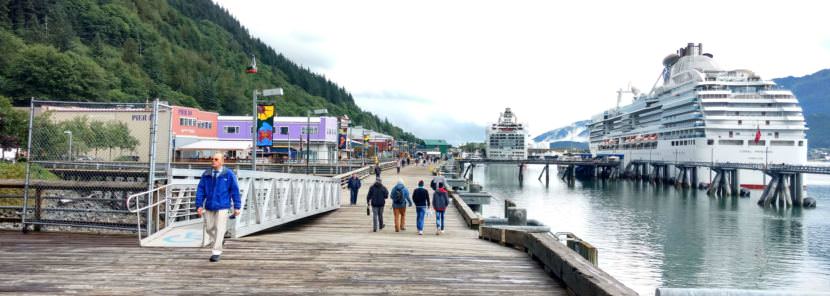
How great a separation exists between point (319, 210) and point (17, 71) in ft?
268

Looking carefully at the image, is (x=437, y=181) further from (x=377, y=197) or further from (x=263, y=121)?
(x=263, y=121)

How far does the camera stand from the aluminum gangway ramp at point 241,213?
367 inches

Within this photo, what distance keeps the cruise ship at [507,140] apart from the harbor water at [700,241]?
112 m

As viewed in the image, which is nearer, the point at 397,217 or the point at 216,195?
the point at 216,195

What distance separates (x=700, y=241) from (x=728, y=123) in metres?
56.8

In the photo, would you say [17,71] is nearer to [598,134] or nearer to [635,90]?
[598,134]

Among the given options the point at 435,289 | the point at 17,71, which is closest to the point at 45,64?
the point at 17,71

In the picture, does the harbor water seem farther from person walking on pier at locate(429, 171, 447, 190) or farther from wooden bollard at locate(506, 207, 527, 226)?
wooden bollard at locate(506, 207, 527, 226)

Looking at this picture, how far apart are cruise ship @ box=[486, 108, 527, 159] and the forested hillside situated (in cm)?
5435

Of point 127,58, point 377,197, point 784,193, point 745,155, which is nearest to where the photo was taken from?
point 377,197

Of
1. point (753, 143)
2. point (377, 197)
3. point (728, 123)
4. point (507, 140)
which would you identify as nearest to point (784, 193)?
point (753, 143)

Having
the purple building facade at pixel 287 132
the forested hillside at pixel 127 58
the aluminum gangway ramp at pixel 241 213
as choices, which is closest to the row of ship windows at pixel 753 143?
the purple building facade at pixel 287 132

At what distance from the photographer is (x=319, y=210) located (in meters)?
18.1

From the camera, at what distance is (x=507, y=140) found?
16612 cm
